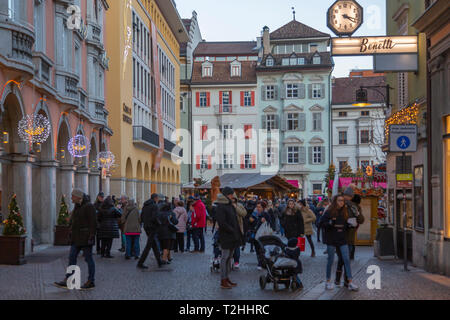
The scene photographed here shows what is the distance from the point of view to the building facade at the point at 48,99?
1916 centimetres

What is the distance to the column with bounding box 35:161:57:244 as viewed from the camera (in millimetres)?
24578

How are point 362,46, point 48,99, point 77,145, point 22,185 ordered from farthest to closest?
1. point 77,145
2. point 48,99
3. point 22,185
4. point 362,46

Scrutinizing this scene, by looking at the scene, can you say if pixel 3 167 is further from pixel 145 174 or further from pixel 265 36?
pixel 265 36

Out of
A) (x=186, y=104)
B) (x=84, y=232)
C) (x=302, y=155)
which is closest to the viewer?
(x=84, y=232)

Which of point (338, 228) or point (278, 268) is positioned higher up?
point (338, 228)

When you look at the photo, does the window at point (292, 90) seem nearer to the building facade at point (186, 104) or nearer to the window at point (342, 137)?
the window at point (342, 137)

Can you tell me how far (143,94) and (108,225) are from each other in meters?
31.7

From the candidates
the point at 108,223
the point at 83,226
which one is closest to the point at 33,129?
the point at 108,223

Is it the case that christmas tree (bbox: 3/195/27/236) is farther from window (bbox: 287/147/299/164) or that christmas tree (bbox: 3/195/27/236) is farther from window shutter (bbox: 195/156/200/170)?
window shutter (bbox: 195/156/200/170)

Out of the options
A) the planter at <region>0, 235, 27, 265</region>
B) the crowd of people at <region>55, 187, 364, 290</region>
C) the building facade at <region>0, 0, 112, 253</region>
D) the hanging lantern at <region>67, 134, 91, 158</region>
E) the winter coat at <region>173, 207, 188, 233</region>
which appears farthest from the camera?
the hanging lantern at <region>67, 134, 91, 158</region>

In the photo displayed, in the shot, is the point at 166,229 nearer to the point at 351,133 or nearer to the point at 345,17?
the point at 345,17

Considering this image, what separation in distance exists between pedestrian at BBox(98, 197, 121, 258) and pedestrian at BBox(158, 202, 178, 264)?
7.65ft

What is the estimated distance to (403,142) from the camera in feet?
52.7

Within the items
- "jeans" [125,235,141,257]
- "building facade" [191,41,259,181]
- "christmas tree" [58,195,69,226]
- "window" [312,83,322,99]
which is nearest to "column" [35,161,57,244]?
"christmas tree" [58,195,69,226]
